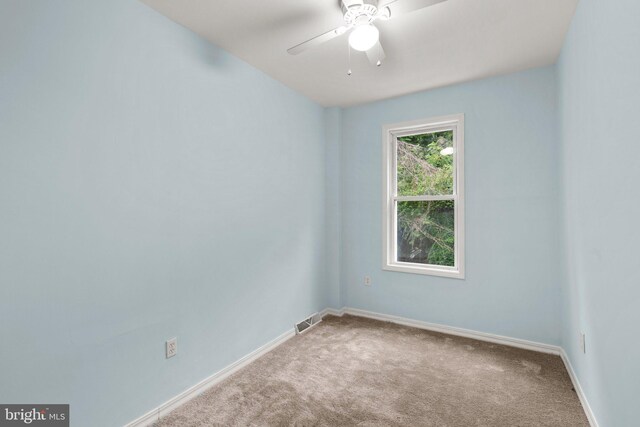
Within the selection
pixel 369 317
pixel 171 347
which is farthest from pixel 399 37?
pixel 369 317

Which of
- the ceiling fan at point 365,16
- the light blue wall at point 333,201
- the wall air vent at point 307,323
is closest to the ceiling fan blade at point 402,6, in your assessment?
the ceiling fan at point 365,16

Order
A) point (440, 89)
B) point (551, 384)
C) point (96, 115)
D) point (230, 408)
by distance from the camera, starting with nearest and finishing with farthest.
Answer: point (96, 115), point (230, 408), point (551, 384), point (440, 89)

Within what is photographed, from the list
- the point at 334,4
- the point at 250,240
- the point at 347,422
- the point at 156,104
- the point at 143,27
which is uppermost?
the point at 334,4

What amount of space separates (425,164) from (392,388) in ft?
7.53

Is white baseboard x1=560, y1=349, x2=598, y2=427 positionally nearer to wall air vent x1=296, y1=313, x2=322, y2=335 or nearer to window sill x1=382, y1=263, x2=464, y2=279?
window sill x1=382, y1=263, x2=464, y2=279

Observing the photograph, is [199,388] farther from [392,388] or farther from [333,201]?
[333,201]

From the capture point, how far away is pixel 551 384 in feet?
7.45

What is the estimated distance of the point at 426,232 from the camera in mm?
3506

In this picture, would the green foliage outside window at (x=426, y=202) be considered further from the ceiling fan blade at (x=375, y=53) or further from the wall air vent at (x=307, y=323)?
the ceiling fan blade at (x=375, y=53)

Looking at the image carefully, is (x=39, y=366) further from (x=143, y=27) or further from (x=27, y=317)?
(x=143, y=27)

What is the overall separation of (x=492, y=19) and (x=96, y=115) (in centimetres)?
250

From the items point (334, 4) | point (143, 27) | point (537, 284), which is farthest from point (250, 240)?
point (537, 284)

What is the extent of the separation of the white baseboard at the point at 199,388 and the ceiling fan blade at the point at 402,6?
261 centimetres

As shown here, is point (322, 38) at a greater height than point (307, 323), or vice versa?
point (322, 38)
